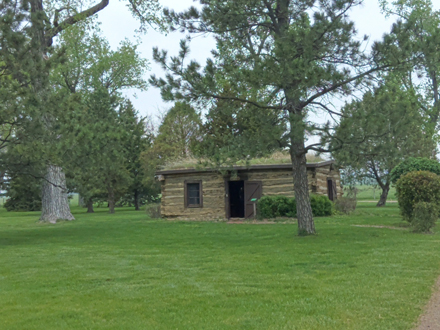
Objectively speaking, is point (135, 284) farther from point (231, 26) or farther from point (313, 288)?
point (231, 26)

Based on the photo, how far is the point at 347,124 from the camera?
11.0 m

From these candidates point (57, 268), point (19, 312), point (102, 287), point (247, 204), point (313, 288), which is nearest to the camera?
point (19, 312)

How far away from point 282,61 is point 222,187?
12.8 metres

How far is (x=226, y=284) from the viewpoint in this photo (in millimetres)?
7305

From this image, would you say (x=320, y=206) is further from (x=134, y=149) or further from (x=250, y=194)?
(x=134, y=149)

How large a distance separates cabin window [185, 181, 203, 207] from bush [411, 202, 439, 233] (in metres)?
12.0

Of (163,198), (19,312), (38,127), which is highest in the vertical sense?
(38,127)

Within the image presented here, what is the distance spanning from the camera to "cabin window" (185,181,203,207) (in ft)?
78.8

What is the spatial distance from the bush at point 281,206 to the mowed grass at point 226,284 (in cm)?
786

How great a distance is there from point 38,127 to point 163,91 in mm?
3697

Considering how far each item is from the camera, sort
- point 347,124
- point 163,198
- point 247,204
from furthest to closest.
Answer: point 163,198 < point 247,204 < point 347,124

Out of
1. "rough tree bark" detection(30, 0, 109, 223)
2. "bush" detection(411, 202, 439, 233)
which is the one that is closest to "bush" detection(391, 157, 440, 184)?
"bush" detection(411, 202, 439, 233)

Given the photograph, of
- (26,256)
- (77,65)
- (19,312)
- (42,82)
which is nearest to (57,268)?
(26,256)

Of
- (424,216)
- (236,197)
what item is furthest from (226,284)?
(236,197)
